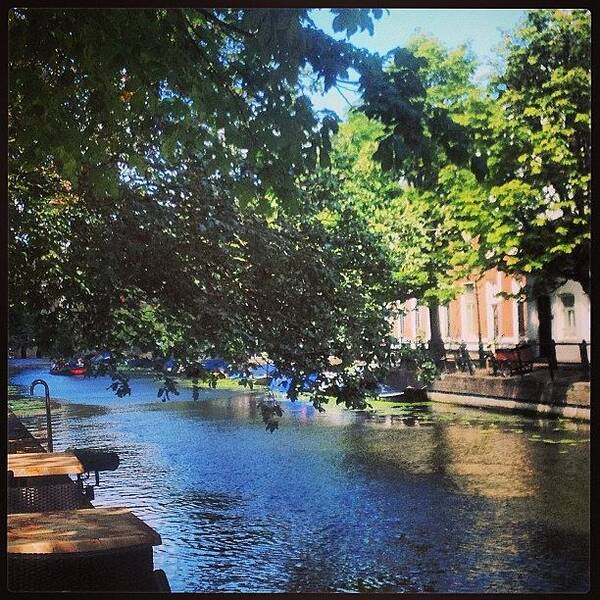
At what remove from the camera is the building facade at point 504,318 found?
3727mm

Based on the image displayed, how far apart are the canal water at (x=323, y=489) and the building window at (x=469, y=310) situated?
35 centimetres

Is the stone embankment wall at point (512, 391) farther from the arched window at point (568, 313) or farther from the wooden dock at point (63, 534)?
the wooden dock at point (63, 534)

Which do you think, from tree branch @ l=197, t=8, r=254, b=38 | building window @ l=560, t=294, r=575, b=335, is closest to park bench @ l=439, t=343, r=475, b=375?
building window @ l=560, t=294, r=575, b=335

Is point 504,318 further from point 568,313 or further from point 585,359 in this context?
point 585,359

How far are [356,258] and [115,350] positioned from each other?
3.83ft

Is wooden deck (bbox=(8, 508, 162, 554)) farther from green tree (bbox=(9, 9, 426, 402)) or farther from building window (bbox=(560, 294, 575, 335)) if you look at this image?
building window (bbox=(560, 294, 575, 335))

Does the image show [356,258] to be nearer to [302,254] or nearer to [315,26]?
[302,254]

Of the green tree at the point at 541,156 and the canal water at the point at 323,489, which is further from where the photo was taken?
the canal water at the point at 323,489

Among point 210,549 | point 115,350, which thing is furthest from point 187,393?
point 210,549

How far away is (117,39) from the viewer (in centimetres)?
371

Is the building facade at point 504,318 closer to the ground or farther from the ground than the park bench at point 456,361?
farther from the ground

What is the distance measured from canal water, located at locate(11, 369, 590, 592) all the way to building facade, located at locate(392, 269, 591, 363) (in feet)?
1.06

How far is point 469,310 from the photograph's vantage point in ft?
13.2

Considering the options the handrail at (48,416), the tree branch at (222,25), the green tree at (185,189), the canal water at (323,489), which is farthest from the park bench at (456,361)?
the handrail at (48,416)
